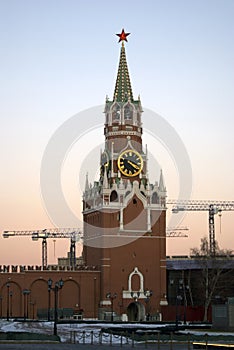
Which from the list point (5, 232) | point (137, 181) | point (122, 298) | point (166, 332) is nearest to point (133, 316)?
point (122, 298)

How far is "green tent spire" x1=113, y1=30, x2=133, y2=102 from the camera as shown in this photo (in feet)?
349

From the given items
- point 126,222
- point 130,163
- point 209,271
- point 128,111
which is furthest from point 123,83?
point 209,271

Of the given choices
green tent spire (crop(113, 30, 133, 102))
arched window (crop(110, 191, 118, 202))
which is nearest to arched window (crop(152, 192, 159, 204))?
arched window (crop(110, 191, 118, 202))

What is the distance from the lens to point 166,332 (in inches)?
2287

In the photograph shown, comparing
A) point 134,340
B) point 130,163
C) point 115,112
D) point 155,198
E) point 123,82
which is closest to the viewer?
point 134,340

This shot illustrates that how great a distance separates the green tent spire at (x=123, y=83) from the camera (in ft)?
349

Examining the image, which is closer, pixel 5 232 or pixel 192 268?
pixel 192 268

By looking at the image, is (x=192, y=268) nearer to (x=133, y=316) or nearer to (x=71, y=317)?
(x=133, y=316)

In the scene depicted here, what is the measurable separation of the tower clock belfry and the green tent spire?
5.9 inches

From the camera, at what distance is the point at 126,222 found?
10138cm

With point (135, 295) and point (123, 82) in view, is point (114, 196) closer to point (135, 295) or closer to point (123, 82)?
point (135, 295)

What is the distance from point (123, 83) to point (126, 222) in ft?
64.6

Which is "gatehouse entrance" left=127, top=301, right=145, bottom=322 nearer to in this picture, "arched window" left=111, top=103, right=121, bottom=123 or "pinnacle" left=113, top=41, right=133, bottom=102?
"arched window" left=111, top=103, right=121, bottom=123

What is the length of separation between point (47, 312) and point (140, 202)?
18794mm
